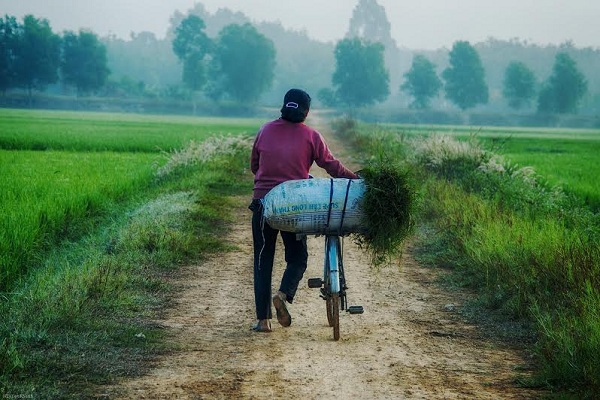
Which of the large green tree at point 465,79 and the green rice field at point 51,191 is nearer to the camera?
the green rice field at point 51,191

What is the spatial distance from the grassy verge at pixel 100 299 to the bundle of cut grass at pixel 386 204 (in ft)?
5.97

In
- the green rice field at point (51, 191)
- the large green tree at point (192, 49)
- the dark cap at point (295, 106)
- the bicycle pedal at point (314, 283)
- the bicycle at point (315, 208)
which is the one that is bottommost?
the green rice field at point (51, 191)

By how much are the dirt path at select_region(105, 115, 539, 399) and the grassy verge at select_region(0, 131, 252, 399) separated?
0.96 feet

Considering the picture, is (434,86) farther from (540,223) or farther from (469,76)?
(540,223)

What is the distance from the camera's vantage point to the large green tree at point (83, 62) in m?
94.8

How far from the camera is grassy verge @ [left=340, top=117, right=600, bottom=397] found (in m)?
5.34

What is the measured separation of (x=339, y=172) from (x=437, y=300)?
2.36 meters

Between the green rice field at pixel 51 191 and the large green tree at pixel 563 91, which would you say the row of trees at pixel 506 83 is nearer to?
the large green tree at pixel 563 91

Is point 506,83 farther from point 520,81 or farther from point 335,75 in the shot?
point 335,75

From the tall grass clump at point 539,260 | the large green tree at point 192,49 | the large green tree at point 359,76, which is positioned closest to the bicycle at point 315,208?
the tall grass clump at point 539,260

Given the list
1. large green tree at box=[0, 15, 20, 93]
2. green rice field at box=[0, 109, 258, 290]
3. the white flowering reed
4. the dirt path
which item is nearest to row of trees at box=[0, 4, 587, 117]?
large green tree at box=[0, 15, 20, 93]

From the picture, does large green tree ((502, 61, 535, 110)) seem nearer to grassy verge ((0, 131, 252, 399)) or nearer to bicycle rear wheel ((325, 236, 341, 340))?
grassy verge ((0, 131, 252, 399))

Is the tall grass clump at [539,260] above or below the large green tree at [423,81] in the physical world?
below

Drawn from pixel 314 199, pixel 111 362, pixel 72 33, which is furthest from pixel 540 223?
pixel 72 33
